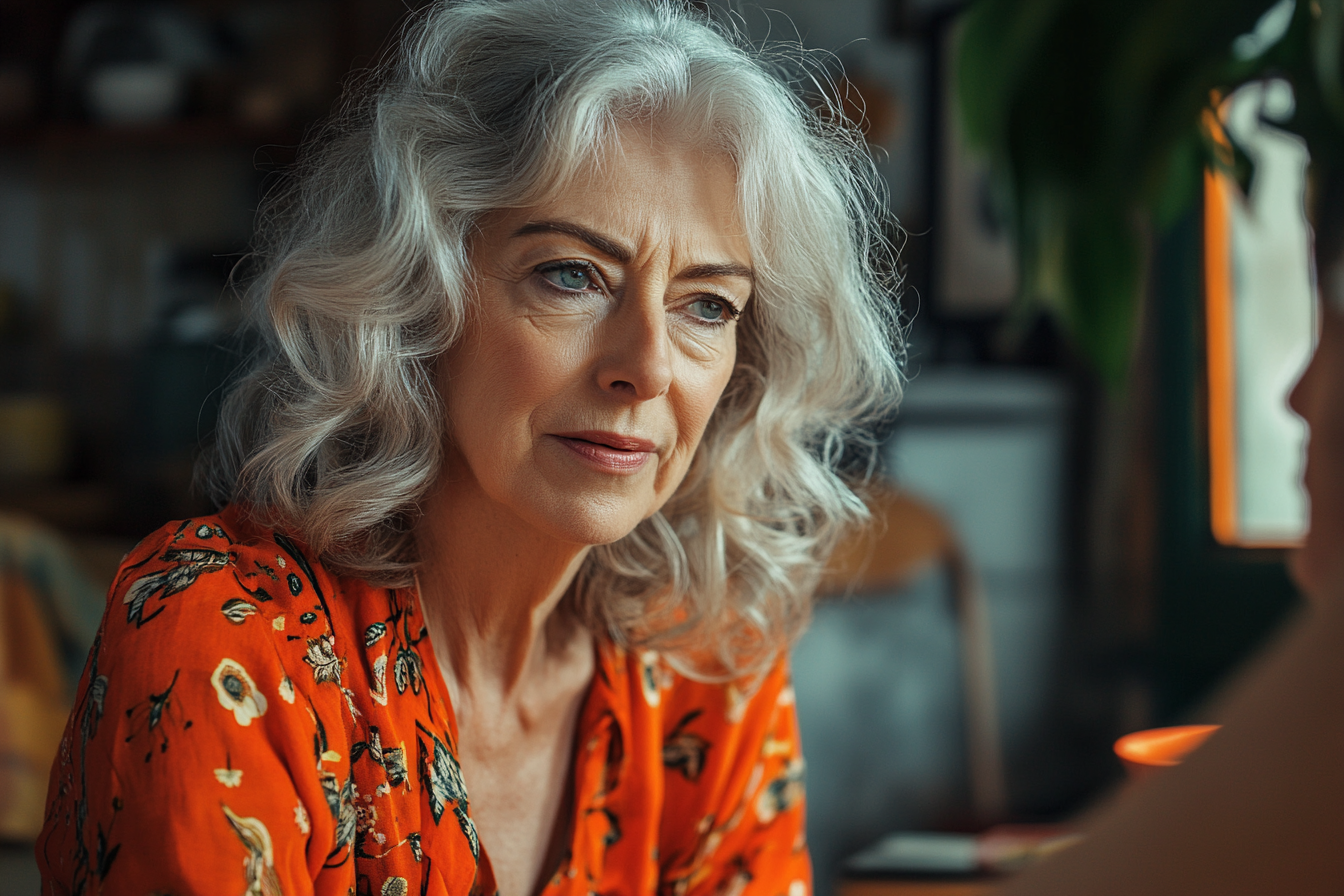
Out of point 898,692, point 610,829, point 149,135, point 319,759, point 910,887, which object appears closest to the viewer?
point 319,759

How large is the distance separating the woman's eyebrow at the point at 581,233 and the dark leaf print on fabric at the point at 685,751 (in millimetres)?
529

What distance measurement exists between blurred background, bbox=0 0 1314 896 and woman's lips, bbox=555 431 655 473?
3.03ft

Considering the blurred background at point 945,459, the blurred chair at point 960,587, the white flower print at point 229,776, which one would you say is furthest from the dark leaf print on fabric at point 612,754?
the blurred chair at point 960,587

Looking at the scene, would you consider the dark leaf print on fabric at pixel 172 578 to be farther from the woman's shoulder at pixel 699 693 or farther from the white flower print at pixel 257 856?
the woman's shoulder at pixel 699 693

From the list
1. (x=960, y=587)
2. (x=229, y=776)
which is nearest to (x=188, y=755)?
(x=229, y=776)

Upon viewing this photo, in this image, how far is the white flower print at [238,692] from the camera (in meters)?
0.78

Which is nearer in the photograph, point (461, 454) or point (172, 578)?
point (172, 578)

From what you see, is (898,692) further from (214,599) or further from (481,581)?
(214,599)

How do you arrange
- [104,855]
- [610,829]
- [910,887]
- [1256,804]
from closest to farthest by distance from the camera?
[1256,804] → [104,855] → [610,829] → [910,887]

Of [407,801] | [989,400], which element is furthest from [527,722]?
[989,400]

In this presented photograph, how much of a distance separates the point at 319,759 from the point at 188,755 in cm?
A: 11

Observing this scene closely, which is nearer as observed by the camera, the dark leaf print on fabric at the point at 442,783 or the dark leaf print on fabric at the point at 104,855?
the dark leaf print on fabric at the point at 104,855

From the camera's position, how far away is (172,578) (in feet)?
2.73

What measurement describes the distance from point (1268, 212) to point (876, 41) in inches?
44.6
